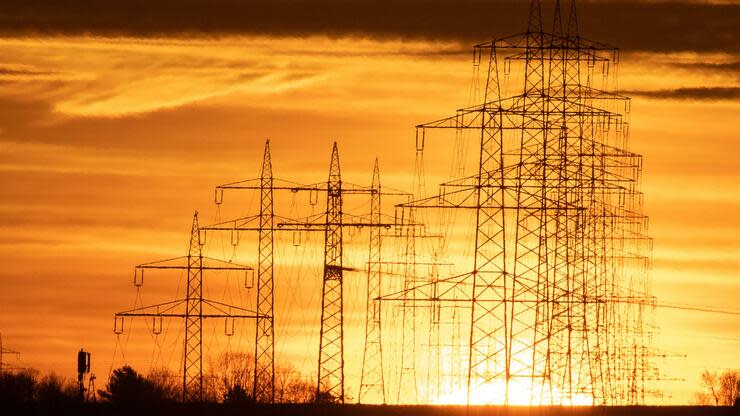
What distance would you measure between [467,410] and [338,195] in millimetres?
21710

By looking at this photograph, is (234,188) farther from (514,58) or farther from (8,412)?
(514,58)

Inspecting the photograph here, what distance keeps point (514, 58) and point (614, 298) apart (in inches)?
2078

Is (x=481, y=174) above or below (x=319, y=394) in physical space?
above

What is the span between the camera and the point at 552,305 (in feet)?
375


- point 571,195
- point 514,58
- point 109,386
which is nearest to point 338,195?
point 571,195

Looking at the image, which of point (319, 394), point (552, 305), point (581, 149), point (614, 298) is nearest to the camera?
point (552, 305)

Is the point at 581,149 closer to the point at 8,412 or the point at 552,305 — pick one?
the point at 552,305

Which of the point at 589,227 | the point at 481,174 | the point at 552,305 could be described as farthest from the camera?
the point at 589,227

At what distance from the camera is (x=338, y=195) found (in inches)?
5290

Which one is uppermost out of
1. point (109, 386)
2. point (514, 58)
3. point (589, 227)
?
point (514, 58)

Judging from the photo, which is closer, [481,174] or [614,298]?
[481,174]

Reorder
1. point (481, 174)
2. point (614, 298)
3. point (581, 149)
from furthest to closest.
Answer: point (614, 298), point (581, 149), point (481, 174)

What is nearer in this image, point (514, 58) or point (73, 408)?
point (514, 58)

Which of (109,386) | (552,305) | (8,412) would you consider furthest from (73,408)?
(552,305)
